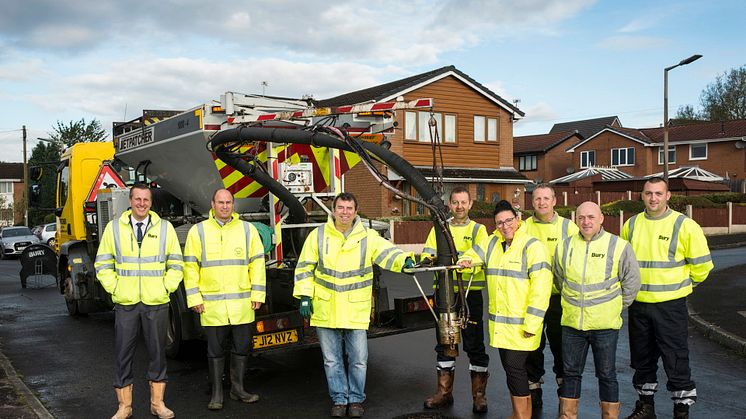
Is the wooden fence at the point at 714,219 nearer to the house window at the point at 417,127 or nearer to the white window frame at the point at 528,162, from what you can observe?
the house window at the point at 417,127

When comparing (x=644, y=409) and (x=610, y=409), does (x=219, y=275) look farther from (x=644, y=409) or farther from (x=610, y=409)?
(x=644, y=409)

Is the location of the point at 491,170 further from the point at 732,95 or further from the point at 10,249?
the point at 732,95

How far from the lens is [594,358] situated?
5.21m

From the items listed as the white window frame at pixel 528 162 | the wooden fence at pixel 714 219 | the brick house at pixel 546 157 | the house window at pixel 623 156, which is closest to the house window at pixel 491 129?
the wooden fence at pixel 714 219

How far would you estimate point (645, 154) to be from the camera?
48031mm

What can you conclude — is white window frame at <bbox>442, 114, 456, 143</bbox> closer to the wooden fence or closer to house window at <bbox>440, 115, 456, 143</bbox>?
house window at <bbox>440, 115, 456, 143</bbox>

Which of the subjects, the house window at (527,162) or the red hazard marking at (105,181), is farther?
the house window at (527,162)

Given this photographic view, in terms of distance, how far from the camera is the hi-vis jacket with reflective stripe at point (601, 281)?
201 inches

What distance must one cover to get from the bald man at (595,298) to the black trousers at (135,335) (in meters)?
3.29

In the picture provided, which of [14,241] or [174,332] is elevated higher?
[14,241]

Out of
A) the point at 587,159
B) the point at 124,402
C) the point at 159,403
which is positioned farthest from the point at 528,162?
the point at 124,402

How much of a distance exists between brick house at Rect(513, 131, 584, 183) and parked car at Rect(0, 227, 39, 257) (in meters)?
36.9

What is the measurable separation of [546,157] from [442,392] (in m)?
50.7

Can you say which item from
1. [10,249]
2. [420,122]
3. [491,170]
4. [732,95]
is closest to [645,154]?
[491,170]
